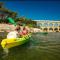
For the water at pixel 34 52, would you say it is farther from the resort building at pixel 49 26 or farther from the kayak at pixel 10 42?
the resort building at pixel 49 26

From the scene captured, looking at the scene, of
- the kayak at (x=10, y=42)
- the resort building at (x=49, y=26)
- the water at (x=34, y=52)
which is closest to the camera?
the water at (x=34, y=52)

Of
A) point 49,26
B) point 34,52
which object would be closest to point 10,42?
point 34,52

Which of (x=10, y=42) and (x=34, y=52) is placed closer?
(x=34, y=52)

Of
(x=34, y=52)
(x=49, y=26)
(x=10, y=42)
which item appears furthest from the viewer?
(x=49, y=26)

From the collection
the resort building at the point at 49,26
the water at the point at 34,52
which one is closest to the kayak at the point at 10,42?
the water at the point at 34,52

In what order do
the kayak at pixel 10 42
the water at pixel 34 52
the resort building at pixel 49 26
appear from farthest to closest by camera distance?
the resort building at pixel 49 26
the kayak at pixel 10 42
the water at pixel 34 52

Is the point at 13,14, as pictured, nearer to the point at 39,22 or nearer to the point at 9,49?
the point at 39,22

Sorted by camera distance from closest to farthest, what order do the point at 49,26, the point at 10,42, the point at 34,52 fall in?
the point at 34,52 → the point at 10,42 → the point at 49,26

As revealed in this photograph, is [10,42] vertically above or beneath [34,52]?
above

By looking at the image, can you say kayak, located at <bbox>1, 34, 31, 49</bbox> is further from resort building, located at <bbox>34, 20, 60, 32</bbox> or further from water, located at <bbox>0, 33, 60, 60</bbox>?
resort building, located at <bbox>34, 20, 60, 32</bbox>

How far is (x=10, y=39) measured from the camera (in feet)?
85.8

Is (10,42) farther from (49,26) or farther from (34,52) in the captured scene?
(49,26)

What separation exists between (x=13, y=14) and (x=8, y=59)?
99707 mm

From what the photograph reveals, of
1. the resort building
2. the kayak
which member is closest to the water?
the kayak
